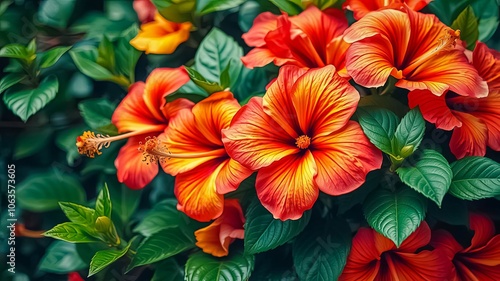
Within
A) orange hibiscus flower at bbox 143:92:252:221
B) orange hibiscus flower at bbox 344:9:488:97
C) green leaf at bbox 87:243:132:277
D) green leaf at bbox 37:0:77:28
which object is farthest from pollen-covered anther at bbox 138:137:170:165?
green leaf at bbox 37:0:77:28

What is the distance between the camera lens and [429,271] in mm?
610

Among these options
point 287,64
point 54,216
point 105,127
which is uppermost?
point 287,64

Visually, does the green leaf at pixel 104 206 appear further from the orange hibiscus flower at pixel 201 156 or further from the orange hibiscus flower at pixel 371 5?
the orange hibiscus flower at pixel 371 5

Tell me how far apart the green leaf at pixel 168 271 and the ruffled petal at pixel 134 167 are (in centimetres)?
10

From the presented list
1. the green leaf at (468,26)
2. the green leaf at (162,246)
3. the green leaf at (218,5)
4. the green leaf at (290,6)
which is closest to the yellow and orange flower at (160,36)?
the green leaf at (218,5)

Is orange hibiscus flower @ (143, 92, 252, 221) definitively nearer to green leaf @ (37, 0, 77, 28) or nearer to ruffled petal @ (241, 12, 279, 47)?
ruffled petal @ (241, 12, 279, 47)

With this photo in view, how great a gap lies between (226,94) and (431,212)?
0.26m

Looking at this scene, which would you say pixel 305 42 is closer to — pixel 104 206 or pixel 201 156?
pixel 201 156

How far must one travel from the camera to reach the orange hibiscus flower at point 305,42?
2.18ft

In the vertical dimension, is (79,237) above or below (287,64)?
below

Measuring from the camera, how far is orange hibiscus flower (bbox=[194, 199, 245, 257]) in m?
0.66

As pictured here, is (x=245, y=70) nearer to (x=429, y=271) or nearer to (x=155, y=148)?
(x=155, y=148)

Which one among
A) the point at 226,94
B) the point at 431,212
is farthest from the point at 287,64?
the point at 431,212

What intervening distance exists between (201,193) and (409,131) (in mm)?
227
